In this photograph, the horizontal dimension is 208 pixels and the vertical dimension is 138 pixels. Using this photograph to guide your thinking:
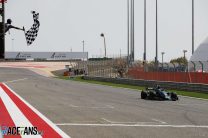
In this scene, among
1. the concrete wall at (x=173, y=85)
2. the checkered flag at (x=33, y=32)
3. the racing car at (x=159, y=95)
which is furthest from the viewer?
the concrete wall at (x=173, y=85)

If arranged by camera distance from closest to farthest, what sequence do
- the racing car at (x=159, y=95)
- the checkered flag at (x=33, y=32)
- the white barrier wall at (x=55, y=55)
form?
the checkered flag at (x=33, y=32), the racing car at (x=159, y=95), the white barrier wall at (x=55, y=55)

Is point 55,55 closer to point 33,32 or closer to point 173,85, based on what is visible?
point 173,85

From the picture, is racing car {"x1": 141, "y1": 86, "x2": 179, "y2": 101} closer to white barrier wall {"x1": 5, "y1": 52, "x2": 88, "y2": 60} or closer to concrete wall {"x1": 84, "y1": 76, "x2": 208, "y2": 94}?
concrete wall {"x1": 84, "y1": 76, "x2": 208, "y2": 94}

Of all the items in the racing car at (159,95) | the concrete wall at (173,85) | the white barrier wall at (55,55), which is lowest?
the concrete wall at (173,85)

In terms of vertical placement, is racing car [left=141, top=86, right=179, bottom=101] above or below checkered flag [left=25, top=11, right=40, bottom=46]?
below

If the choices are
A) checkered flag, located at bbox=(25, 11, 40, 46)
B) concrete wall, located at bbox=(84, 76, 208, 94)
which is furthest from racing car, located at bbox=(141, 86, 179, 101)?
checkered flag, located at bbox=(25, 11, 40, 46)

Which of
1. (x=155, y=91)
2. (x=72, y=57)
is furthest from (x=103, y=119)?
(x=72, y=57)

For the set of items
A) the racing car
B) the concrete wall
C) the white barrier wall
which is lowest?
the concrete wall

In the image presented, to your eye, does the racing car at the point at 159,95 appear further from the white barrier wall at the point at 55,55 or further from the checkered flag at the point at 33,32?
the white barrier wall at the point at 55,55

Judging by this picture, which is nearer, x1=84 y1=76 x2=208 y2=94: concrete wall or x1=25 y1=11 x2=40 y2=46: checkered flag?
x1=25 y1=11 x2=40 y2=46: checkered flag

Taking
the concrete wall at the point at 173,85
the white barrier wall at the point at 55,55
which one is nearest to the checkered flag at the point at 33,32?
the concrete wall at the point at 173,85

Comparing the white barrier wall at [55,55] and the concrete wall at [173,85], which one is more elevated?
the white barrier wall at [55,55]

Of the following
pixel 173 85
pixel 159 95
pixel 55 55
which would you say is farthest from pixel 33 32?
pixel 55 55

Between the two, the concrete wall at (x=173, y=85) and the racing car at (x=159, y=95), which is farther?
the concrete wall at (x=173, y=85)
